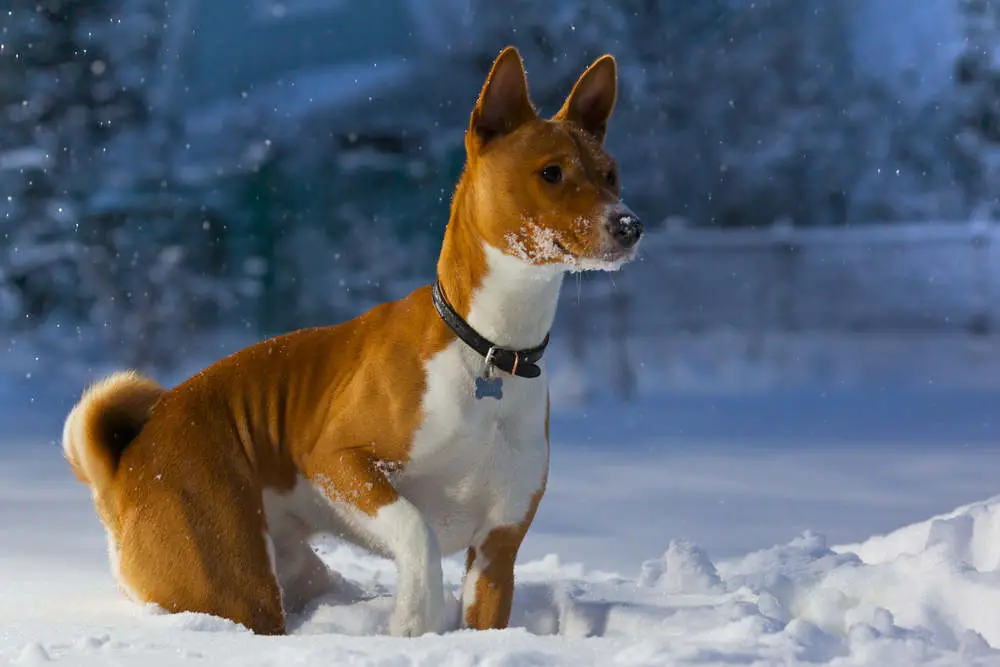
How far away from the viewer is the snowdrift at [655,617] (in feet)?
9.25

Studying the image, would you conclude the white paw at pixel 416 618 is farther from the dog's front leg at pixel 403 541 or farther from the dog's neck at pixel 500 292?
the dog's neck at pixel 500 292

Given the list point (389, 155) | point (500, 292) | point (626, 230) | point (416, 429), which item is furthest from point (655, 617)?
point (389, 155)

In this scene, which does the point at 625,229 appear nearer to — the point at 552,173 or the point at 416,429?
the point at 552,173

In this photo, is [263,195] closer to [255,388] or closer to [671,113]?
[671,113]

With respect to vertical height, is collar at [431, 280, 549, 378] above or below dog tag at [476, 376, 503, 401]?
above

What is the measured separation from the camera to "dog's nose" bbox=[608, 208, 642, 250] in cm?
309

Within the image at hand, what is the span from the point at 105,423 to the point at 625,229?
5.31 feet

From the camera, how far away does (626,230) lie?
3092 millimetres

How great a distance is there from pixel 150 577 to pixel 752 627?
5.27ft

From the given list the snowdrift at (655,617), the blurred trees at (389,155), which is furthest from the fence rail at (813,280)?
the snowdrift at (655,617)

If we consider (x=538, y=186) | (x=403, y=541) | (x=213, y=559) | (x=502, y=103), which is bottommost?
(x=213, y=559)

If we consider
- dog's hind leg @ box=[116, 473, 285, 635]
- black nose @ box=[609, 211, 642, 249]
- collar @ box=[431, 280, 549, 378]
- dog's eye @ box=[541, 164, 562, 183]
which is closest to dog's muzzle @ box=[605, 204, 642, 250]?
black nose @ box=[609, 211, 642, 249]

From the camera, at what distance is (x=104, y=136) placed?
33.6 ft

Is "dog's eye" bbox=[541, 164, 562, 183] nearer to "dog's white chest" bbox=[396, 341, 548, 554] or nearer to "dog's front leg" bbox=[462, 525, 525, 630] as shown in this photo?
"dog's white chest" bbox=[396, 341, 548, 554]
